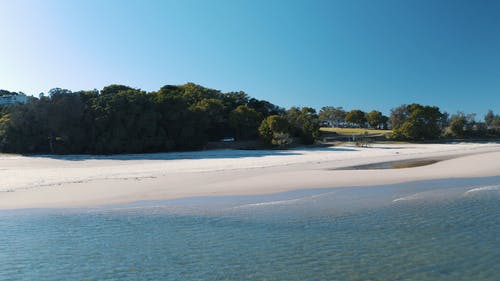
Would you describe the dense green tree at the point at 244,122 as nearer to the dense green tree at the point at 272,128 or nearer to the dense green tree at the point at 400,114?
the dense green tree at the point at 272,128

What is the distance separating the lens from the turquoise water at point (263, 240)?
7.65 meters

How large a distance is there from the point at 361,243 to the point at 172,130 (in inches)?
1774

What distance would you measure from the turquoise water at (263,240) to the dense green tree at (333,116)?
11004cm

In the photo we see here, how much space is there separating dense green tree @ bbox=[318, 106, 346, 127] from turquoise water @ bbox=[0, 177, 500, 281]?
11004 centimetres

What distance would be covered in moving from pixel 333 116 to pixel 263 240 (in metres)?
118

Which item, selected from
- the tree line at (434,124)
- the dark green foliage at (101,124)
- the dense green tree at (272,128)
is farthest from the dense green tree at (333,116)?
the dark green foliage at (101,124)

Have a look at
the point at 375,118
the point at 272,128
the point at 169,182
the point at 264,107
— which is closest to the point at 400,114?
the point at 375,118

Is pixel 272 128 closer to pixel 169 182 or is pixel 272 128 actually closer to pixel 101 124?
pixel 101 124

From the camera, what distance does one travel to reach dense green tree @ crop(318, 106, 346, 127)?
123 meters

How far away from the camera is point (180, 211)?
13859 millimetres

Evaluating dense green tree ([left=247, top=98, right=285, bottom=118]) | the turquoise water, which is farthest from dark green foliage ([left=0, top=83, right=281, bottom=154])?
the turquoise water

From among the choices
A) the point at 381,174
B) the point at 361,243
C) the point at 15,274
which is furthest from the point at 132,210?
the point at 381,174

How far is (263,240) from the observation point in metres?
9.82

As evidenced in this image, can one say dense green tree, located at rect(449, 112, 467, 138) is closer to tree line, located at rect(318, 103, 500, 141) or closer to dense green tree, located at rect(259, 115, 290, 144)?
tree line, located at rect(318, 103, 500, 141)
